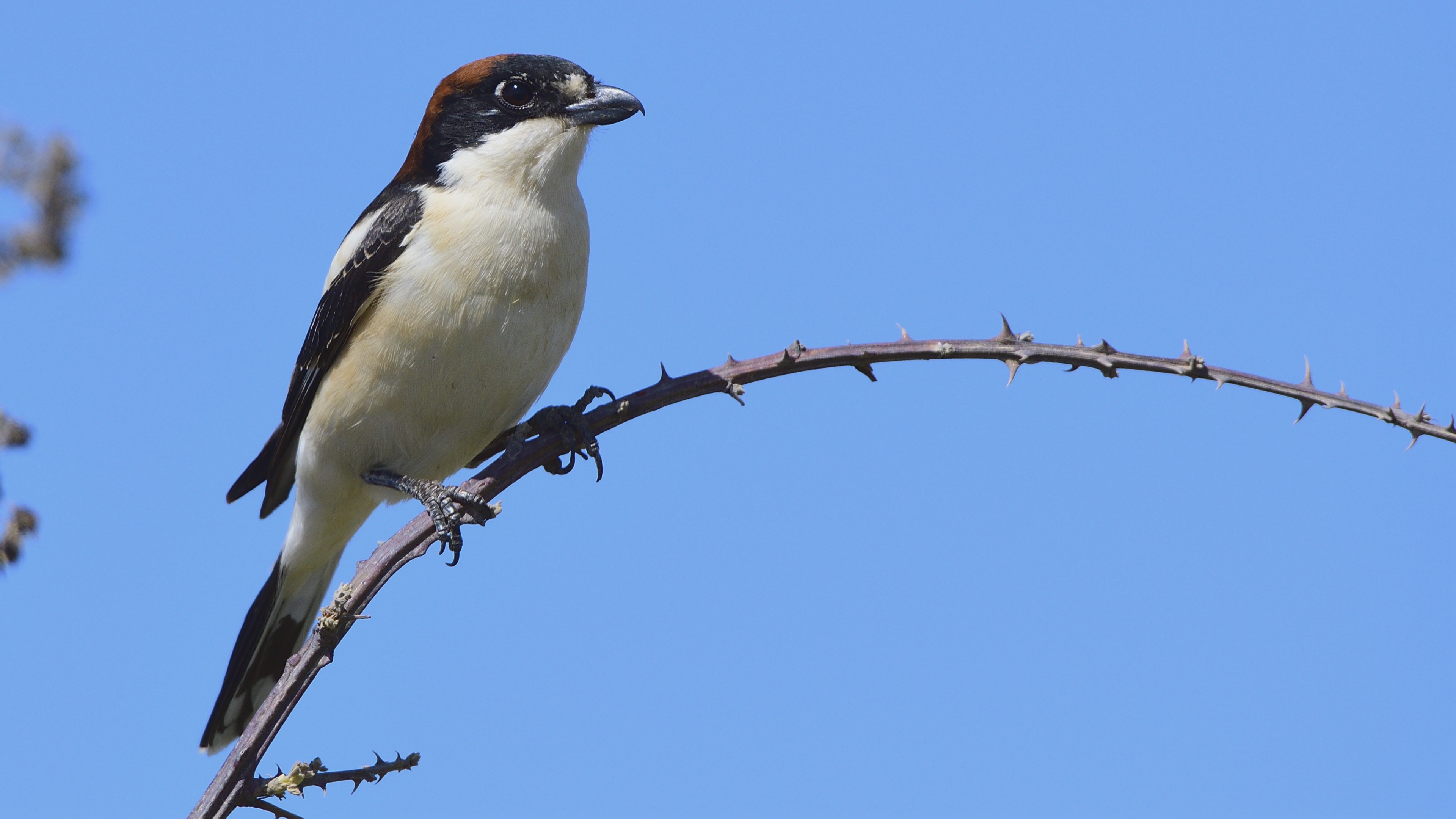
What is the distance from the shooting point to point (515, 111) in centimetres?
502

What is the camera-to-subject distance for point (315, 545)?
5449 millimetres

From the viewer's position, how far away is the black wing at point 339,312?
4.85m

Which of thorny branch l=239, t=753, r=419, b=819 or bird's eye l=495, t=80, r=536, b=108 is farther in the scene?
bird's eye l=495, t=80, r=536, b=108

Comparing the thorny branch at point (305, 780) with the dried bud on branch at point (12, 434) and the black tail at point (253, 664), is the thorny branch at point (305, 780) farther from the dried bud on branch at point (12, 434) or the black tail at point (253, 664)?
the black tail at point (253, 664)

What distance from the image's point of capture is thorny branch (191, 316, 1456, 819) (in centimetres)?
254

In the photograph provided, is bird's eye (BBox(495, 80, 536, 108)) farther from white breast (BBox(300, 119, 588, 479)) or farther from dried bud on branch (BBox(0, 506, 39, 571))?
dried bud on branch (BBox(0, 506, 39, 571))

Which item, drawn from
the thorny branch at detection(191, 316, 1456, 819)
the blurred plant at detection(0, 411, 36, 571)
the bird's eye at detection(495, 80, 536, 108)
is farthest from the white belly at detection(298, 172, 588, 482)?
the blurred plant at detection(0, 411, 36, 571)

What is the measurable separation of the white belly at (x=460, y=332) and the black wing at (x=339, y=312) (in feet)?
0.23

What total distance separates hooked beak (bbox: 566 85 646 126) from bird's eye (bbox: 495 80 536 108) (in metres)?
0.22

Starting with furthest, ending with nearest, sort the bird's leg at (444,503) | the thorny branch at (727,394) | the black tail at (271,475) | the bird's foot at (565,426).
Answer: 1. the black tail at (271,475)
2. the bird's foot at (565,426)
3. the bird's leg at (444,503)
4. the thorny branch at (727,394)

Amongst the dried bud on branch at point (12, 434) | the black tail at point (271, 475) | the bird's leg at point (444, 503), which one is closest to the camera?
the dried bud on branch at point (12, 434)

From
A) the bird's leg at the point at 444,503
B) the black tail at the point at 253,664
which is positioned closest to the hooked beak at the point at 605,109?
the bird's leg at the point at 444,503

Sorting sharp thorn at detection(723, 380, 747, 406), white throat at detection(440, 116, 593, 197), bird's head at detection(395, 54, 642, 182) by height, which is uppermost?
bird's head at detection(395, 54, 642, 182)

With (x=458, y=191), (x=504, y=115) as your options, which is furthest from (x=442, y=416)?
(x=504, y=115)
